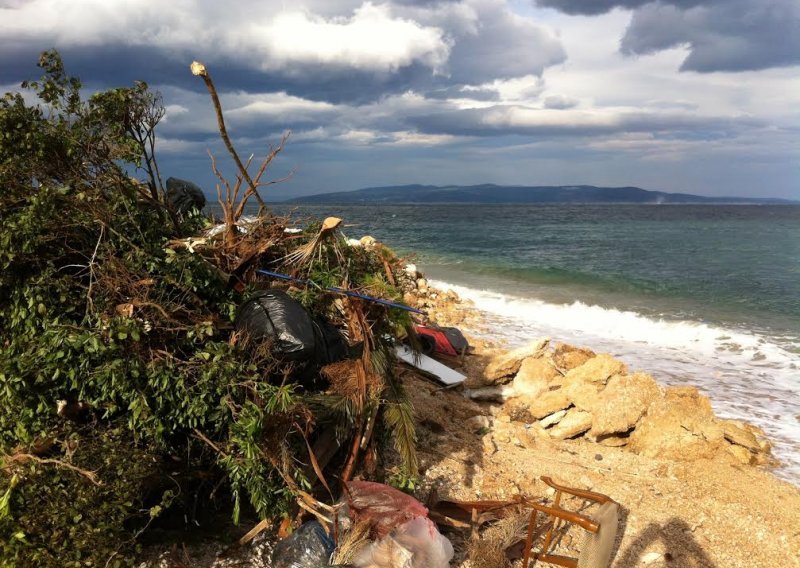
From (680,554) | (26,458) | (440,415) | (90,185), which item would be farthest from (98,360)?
(680,554)

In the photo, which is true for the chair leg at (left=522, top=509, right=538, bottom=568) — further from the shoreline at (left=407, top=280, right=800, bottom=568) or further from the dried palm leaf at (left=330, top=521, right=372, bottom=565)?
the dried palm leaf at (left=330, top=521, right=372, bottom=565)

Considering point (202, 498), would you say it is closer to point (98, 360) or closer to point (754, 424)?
point (98, 360)

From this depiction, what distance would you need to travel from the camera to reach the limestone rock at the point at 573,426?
627cm

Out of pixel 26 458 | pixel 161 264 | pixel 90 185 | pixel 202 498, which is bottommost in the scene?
pixel 202 498

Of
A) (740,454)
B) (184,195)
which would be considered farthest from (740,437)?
(184,195)

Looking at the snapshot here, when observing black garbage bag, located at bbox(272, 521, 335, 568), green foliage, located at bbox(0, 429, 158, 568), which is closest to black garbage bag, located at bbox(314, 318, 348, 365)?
black garbage bag, located at bbox(272, 521, 335, 568)

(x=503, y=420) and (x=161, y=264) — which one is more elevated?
(x=161, y=264)

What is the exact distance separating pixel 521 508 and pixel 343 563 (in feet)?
5.13

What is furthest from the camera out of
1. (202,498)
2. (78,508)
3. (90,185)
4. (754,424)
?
(754,424)

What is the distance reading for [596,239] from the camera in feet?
126

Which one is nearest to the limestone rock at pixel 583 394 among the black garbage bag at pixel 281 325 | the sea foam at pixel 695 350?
the sea foam at pixel 695 350

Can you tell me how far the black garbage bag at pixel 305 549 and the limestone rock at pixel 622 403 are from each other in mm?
3823

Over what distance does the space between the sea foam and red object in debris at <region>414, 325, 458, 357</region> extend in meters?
2.48

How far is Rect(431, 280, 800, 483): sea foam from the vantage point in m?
7.87
